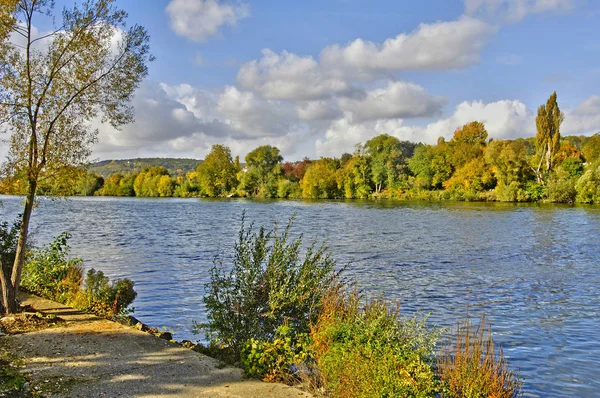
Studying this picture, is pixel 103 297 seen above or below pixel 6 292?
below

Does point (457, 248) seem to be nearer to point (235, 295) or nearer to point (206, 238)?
point (206, 238)

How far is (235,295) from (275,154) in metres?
123

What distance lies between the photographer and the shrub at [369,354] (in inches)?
226

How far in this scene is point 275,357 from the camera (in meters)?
7.21

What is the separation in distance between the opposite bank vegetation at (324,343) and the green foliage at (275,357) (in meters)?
0.02

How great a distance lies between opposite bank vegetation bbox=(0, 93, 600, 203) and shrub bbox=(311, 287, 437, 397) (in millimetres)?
36980

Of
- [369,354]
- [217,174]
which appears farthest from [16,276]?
[217,174]

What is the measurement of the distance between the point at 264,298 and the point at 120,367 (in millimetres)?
2483

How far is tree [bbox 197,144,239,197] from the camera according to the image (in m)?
133

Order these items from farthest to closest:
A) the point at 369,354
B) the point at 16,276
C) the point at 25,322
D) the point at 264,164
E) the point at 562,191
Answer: the point at 264,164, the point at 562,191, the point at 16,276, the point at 25,322, the point at 369,354

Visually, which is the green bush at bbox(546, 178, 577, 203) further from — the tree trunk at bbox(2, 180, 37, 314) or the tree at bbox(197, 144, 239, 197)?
the tree at bbox(197, 144, 239, 197)

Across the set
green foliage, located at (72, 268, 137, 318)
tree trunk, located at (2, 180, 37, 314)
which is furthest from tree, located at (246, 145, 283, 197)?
tree trunk, located at (2, 180, 37, 314)

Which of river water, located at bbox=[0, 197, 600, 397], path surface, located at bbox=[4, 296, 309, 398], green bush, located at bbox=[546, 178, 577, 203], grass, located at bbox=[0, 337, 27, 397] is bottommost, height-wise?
river water, located at bbox=[0, 197, 600, 397]

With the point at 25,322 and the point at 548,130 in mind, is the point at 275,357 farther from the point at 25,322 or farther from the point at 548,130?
the point at 548,130
